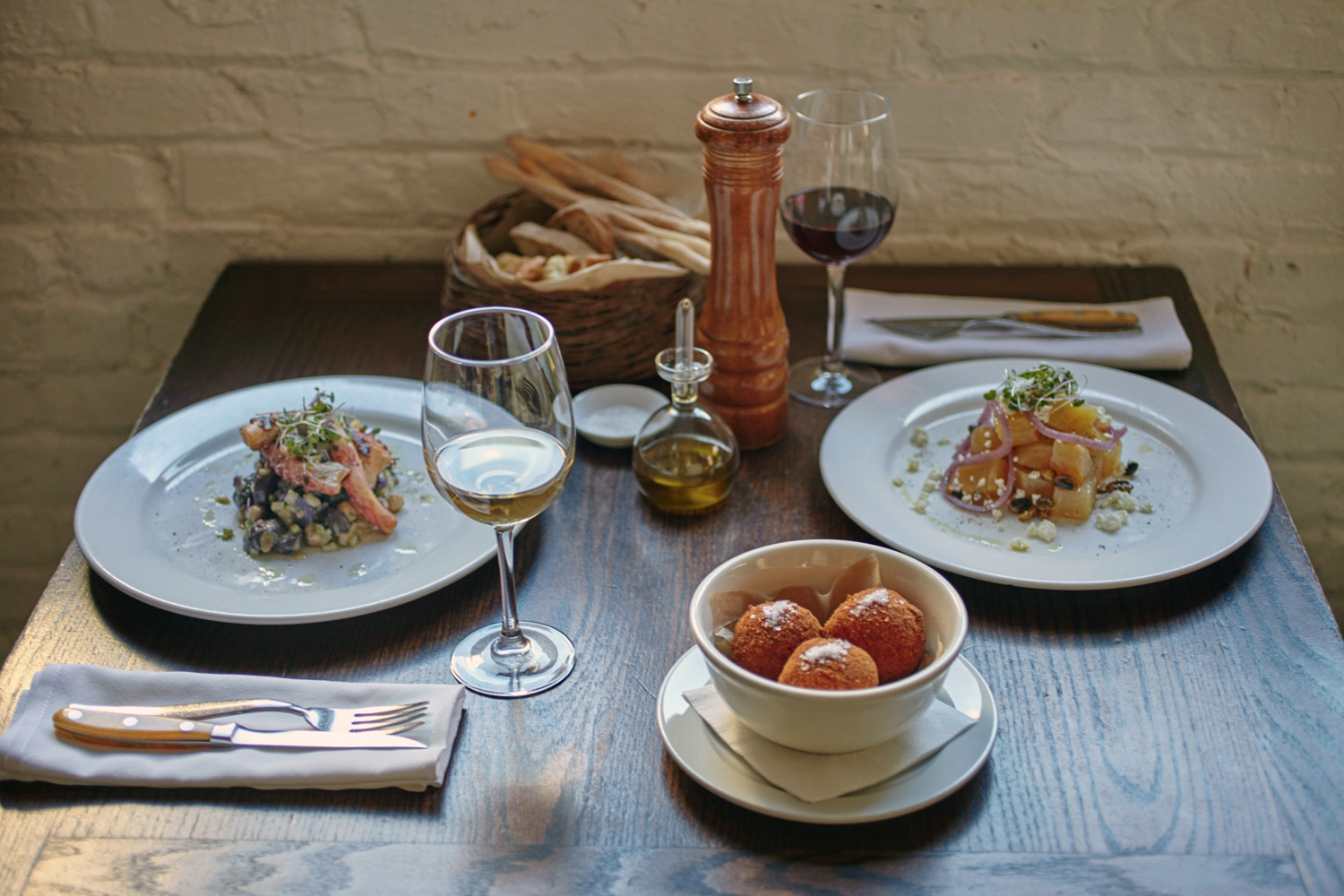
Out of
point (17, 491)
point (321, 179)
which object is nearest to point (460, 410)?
point (321, 179)

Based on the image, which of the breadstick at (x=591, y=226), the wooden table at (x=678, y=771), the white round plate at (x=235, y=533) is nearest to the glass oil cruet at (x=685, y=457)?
the wooden table at (x=678, y=771)

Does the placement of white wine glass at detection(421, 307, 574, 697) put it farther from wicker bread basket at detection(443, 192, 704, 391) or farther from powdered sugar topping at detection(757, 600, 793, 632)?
wicker bread basket at detection(443, 192, 704, 391)

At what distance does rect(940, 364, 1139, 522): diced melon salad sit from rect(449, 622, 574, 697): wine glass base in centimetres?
41

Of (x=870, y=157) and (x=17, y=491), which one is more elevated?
(x=870, y=157)

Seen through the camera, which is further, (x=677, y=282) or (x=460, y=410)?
(x=677, y=282)

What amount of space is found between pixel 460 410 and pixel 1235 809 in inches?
23.4

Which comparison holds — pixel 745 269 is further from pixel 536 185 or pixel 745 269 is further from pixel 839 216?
pixel 536 185

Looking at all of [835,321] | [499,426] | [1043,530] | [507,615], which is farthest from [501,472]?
[835,321]

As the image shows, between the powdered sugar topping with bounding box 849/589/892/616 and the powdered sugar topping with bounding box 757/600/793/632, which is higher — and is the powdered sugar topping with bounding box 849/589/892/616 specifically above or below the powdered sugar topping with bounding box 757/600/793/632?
above

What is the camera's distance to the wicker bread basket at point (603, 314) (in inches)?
47.9

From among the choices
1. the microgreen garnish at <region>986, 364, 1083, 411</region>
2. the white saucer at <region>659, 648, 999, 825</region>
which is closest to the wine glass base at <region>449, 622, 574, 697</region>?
the white saucer at <region>659, 648, 999, 825</region>

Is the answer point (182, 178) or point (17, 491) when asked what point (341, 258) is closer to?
point (182, 178)

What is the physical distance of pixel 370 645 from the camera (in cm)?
90

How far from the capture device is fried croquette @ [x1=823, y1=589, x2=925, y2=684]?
2.40 feet
